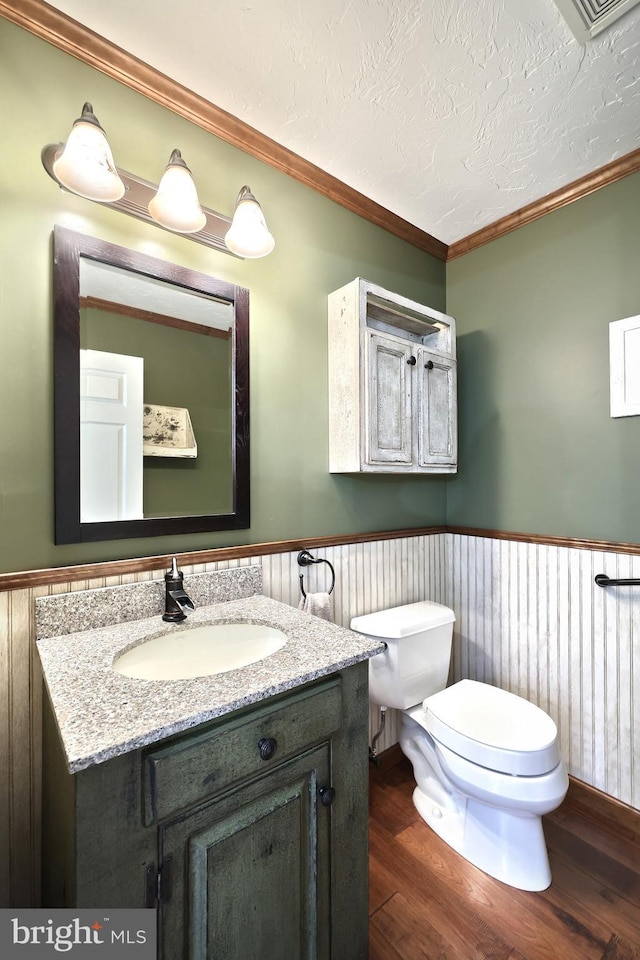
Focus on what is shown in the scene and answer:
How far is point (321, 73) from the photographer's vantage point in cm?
125

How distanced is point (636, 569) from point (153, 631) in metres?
1.68

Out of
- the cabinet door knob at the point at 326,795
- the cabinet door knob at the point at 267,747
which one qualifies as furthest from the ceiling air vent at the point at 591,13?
the cabinet door knob at the point at 326,795

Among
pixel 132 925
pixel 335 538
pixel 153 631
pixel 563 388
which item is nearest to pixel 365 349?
pixel 335 538

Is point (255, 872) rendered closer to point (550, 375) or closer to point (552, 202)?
point (550, 375)

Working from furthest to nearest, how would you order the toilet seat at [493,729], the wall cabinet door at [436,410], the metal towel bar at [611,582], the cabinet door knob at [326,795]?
the wall cabinet door at [436,410] < the metal towel bar at [611,582] < the toilet seat at [493,729] < the cabinet door knob at [326,795]

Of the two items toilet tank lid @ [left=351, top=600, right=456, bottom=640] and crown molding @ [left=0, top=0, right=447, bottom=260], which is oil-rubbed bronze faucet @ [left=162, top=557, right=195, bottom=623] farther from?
crown molding @ [left=0, top=0, right=447, bottom=260]

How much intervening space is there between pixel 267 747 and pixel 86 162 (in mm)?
1375

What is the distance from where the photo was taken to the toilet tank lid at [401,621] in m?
1.62

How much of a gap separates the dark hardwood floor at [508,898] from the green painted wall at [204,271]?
3.72 feet

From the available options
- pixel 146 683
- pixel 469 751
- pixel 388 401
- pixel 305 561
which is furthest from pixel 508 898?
pixel 388 401

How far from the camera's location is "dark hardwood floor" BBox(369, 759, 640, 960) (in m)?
1.16

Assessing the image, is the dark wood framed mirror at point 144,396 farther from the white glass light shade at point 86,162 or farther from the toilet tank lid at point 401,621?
the toilet tank lid at point 401,621

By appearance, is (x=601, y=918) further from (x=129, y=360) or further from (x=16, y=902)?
(x=129, y=360)

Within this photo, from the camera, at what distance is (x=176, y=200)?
3.86 feet
